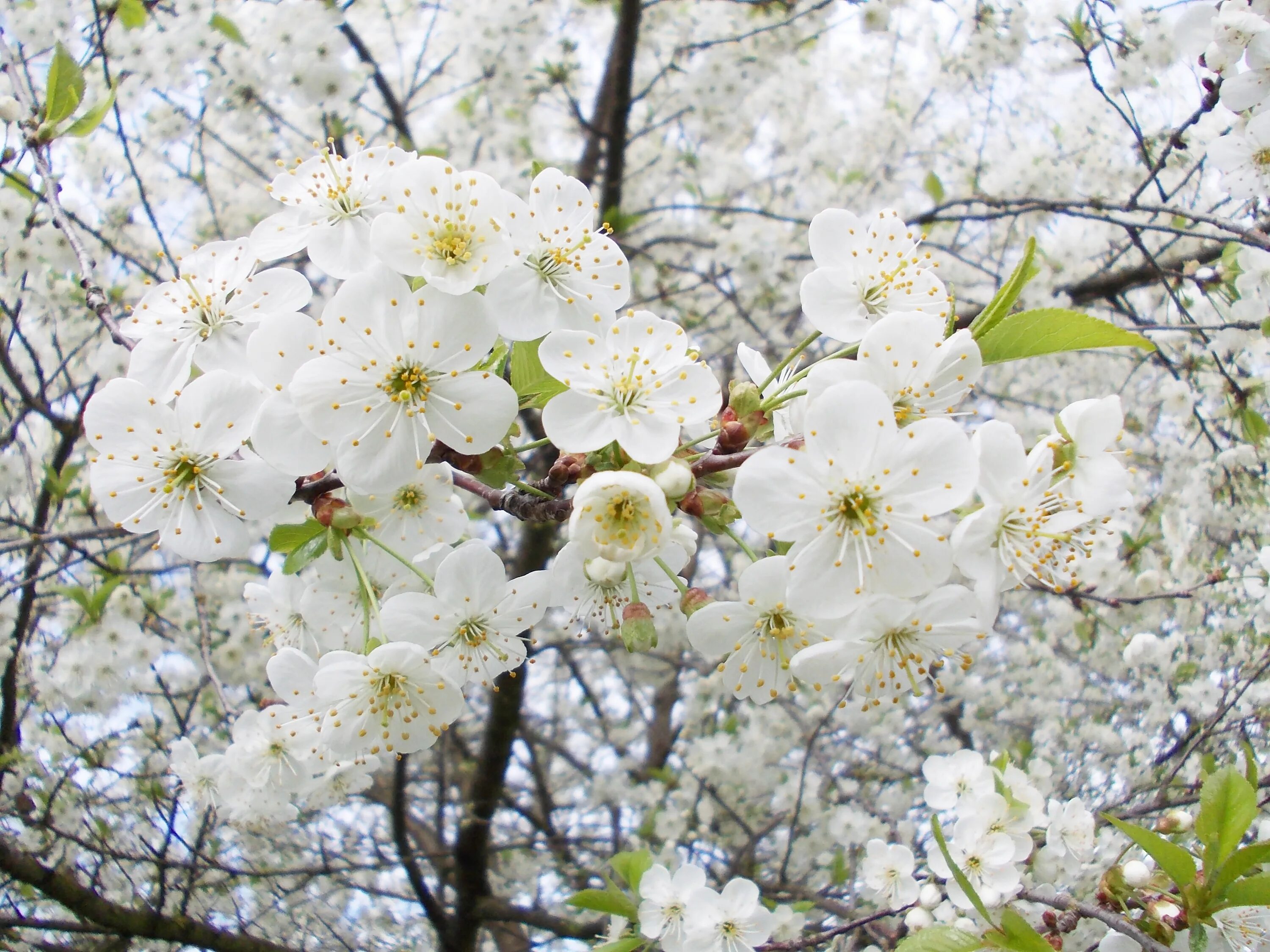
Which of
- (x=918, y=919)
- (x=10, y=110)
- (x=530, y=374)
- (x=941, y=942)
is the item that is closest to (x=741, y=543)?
(x=530, y=374)

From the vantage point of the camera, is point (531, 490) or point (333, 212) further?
point (333, 212)

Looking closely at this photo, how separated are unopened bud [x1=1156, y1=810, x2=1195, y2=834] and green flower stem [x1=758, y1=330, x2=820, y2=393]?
168 centimetres

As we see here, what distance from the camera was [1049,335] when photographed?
1216 mm

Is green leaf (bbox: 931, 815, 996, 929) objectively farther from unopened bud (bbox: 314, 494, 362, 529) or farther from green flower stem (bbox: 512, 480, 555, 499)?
unopened bud (bbox: 314, 494, 362, 529)

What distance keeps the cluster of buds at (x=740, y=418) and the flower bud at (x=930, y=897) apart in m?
1.67

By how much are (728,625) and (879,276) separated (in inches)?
26.6

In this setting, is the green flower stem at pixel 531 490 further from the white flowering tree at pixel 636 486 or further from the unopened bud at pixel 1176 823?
the unopened bud at pixel 1176 823

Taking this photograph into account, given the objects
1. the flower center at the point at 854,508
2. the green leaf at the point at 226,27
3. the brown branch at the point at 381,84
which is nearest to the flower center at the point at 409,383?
the flower center at the point at 854,508

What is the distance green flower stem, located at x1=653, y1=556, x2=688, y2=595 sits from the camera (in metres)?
1.45

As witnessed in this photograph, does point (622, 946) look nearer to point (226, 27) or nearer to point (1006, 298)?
point (1006, 298)

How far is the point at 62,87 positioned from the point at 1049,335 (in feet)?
7.08

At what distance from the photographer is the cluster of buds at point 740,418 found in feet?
4.11

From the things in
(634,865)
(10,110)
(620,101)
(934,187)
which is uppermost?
(620,101)

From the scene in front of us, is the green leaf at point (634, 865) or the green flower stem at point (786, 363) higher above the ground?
the green flower stem at point (786, 363)
